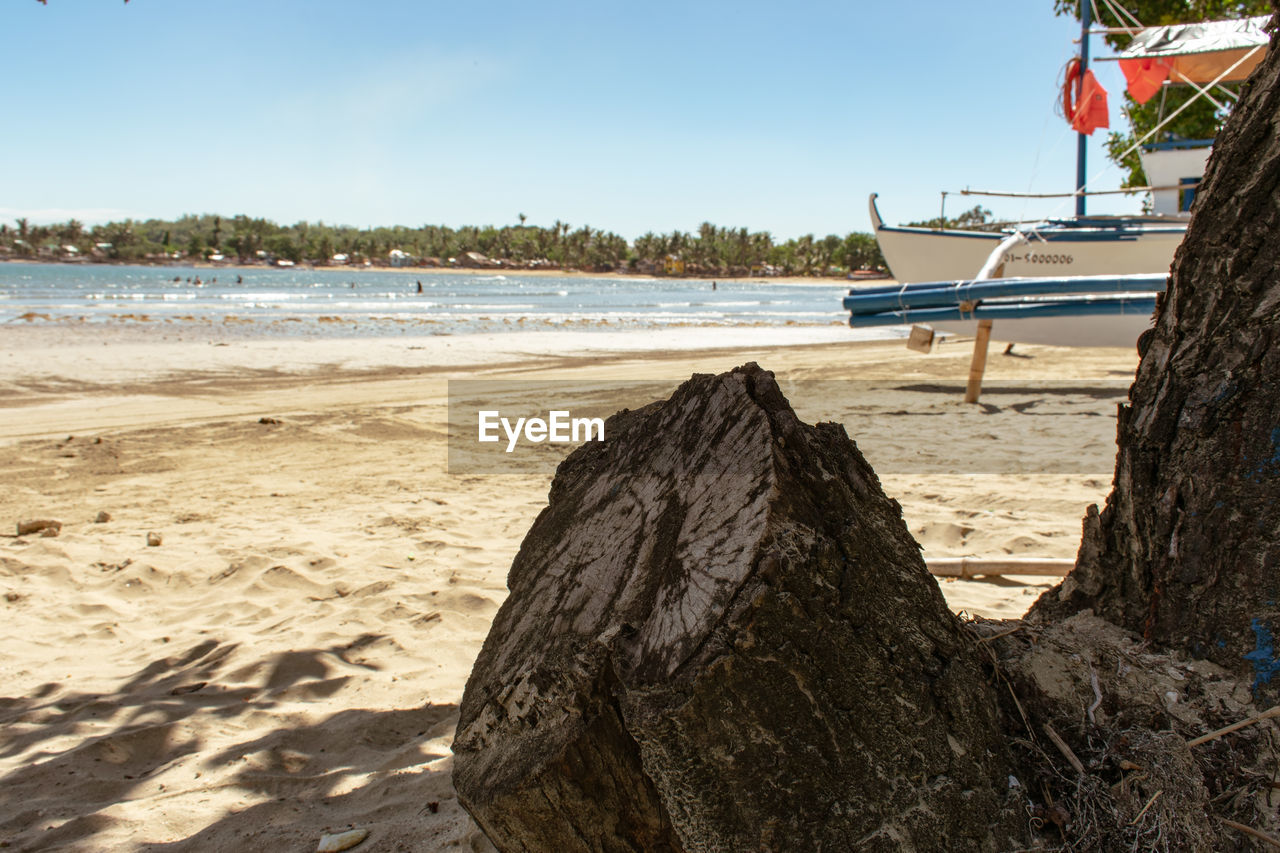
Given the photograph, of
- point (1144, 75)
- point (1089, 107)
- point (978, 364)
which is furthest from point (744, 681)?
point (1144, 75)

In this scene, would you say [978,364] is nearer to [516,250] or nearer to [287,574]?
[287,574]

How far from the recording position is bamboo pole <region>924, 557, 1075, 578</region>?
3.89 metres

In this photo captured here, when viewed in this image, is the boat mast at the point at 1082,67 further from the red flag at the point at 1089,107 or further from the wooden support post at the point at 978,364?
the wooden support post at the point at 978,364

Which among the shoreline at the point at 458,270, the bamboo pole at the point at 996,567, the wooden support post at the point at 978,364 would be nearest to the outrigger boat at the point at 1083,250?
the wooden support post at the point at 978,364

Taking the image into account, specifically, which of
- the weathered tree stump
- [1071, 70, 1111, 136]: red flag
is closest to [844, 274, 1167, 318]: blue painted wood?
[1071, 70, 1111, 136]: red flag

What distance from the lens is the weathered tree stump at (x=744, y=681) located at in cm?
134

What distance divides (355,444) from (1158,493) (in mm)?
7072

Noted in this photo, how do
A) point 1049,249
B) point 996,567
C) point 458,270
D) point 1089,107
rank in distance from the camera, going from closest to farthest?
point 996,567 → point 1049,249 → point 1089,107 → point 458,270

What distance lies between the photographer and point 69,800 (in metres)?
2.37

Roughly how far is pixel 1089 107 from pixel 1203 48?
6.09 feet

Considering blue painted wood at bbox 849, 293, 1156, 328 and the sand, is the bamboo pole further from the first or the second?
blue painted wood at bbox 849, 293, 1156, 328

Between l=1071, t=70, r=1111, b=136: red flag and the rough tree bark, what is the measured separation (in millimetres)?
14157

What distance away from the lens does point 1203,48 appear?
12.3 metres

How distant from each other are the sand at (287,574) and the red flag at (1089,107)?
5322mm
